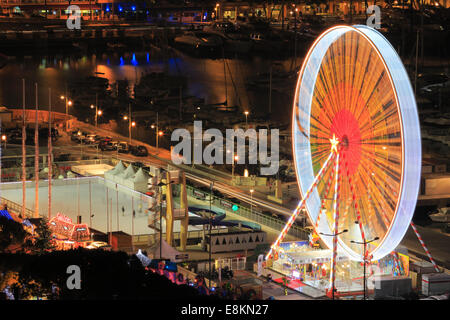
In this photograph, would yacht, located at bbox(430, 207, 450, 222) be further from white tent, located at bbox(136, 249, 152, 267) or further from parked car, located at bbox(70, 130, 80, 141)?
parked car, located at bbox(70, 130, 80, 141)

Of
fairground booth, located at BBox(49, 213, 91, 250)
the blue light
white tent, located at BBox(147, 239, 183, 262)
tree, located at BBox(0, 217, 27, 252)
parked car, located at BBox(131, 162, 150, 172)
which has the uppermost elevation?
tree, located at BBox(0, 217, 27, 252)

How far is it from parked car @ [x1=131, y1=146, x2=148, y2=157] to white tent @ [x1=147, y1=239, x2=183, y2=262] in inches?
463

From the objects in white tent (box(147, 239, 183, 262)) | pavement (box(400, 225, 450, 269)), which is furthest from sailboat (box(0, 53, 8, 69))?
white tent (box(147, 239, 183, 262))

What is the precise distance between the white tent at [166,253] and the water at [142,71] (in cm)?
2263

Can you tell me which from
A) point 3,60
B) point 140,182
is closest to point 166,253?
point 140,182

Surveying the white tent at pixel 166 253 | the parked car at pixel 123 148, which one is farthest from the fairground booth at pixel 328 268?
the parked car at pixel 123 148

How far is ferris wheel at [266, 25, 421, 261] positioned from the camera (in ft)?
57.9

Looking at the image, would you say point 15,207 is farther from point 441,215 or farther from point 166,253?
point 441,215

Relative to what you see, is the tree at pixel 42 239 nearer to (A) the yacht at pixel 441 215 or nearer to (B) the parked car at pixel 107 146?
(A) the yacht at pixel 441 215

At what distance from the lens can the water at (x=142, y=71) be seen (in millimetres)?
49094

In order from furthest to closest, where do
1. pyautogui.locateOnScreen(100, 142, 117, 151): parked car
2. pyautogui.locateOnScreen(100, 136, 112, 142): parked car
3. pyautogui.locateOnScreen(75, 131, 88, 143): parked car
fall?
pyautogui.locateOnScreen(75, 131, 88, 143): parked car < pyautogui.locateOnScreen(100, 136, 112, 142): parked car < pyautogui.locateOnScreen(100, 142, 117, 151): parked car

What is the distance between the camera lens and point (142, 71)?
206 ft

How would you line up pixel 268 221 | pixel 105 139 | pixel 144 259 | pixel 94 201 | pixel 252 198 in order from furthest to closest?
pixel 105 139 → pixel 252 198 → pixel 94 201 → pixel 268 221 → pixel 144 259

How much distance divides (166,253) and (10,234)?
314 cm
